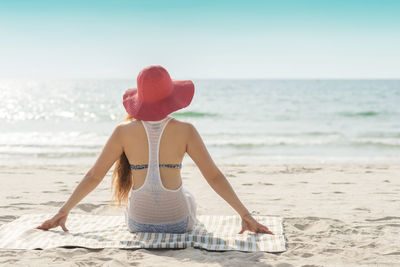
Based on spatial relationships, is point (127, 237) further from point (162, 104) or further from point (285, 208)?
point (285, 208)

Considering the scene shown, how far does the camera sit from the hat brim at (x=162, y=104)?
3107 mm

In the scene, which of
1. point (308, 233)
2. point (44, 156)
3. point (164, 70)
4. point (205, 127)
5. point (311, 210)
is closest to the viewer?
point (164, 70)

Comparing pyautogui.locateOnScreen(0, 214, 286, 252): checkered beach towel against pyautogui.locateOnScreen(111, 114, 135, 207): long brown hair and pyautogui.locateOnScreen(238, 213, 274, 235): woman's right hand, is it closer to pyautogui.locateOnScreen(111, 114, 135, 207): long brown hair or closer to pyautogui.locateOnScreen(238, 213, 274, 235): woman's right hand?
pyautogui.locateOnScreen(238, 213, 274, 235): woman's right hand

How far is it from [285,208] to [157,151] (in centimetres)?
207

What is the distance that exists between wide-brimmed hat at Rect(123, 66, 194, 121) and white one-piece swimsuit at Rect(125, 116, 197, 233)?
10cm

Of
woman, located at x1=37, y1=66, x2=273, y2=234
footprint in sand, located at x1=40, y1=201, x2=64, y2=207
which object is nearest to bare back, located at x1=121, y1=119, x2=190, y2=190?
woman, located at x1=37, y1=66, x2=273, y2=234

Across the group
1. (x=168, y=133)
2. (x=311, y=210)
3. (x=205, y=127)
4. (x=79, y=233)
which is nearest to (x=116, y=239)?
→ (x=79, y=233)

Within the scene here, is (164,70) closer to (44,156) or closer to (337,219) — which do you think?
(337,219)

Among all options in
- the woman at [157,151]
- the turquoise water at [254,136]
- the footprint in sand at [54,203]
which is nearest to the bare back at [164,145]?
the woman at [157,151]

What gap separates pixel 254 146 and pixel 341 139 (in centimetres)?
324

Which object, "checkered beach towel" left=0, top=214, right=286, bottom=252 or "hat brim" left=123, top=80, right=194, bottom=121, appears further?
"checkered beach towel" left=0, top=214, right=286, bottom=252

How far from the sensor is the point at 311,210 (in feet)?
15.1

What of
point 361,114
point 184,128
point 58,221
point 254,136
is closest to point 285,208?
point 184,128

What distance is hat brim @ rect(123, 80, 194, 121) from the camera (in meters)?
3.11
